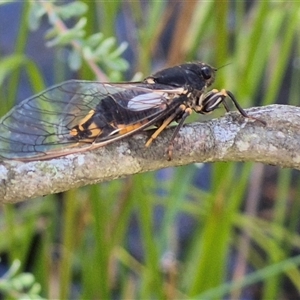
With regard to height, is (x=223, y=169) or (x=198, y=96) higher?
(x=198, y=96)

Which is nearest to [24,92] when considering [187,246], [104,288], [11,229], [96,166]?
[187,246]

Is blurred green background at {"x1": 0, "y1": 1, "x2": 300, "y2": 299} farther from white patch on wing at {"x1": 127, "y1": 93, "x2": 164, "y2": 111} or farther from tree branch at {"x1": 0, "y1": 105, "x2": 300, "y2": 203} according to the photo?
tree branch at {"x1": 0, "y1": 105, "x2": 300, "y2": 203}

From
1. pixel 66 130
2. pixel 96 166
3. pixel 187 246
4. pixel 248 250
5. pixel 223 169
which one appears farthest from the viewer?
pixel 187 246

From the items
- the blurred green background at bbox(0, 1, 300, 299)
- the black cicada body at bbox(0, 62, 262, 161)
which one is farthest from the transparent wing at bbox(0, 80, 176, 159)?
the blurred green background at bbox(0, 1, 300, 299)

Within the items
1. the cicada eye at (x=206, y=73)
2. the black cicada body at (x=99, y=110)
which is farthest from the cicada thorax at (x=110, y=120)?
the cicada eye at (x=206, y=73)

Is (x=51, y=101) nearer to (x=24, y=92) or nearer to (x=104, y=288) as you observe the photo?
(x=104, y=288)

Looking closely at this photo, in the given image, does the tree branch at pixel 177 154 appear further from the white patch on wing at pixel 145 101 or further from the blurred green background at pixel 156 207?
the blurred green background at pixel 156 207

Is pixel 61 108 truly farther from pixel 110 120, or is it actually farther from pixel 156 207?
pixel 156 207
